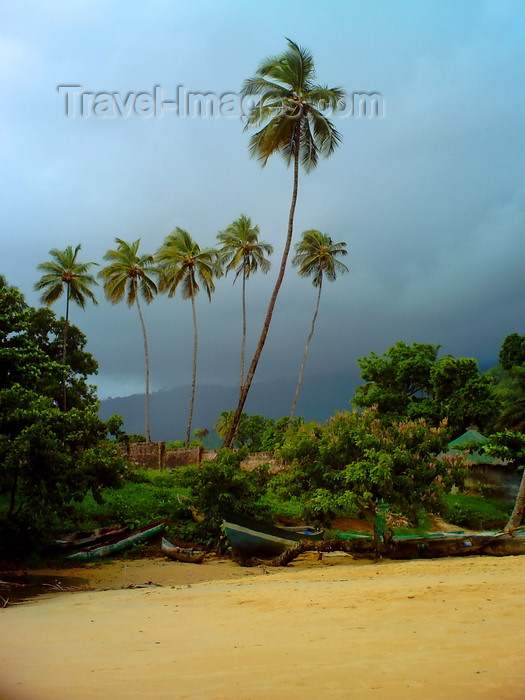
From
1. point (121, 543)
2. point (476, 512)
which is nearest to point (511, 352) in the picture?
point (476, 512)

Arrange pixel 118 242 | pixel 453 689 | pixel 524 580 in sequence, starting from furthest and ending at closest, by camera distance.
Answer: pixel 118 242
pixel 524 580
pixel 453 689

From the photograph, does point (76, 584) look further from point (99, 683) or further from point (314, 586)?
point (99, 683)

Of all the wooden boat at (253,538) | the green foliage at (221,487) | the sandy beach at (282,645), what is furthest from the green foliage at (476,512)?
the sandy beach at (282,645)

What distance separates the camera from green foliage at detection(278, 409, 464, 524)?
39.4 feet

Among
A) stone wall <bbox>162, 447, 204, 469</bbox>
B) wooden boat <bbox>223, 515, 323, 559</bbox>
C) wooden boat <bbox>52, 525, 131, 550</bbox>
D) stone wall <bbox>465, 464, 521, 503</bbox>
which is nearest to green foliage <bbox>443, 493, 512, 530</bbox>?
stone wall <bbox>465, 464, 521, 503</bbox>

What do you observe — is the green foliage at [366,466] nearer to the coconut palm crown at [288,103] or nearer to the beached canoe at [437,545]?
the beached canoe at [437,545]

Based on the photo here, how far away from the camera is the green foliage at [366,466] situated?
1201 centimetres

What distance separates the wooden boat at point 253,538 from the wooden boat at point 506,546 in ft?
15.4

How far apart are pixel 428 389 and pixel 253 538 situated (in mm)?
20069

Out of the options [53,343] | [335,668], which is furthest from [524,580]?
[53,343]

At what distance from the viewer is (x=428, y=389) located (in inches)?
1174

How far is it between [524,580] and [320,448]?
252 inches

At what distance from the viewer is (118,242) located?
33469 millimetres

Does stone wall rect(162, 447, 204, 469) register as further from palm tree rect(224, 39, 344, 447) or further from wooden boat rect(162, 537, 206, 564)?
wooden boat rect(162, 537, 206, 564)
